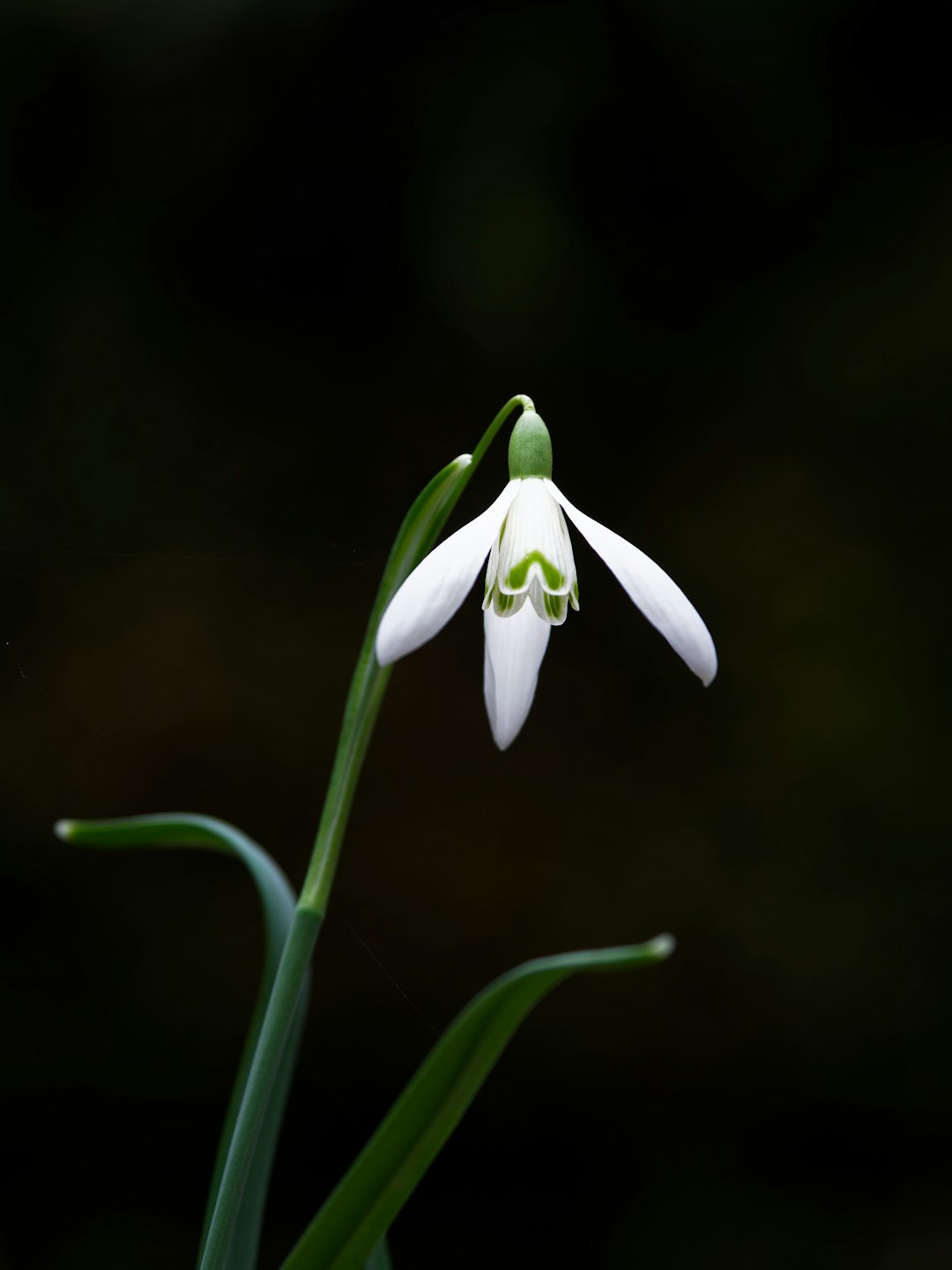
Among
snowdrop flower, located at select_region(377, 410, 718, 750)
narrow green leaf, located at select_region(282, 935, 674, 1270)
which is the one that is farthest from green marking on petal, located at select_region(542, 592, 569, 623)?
narrow green leaf, located at select_region(282, 935, 674, 1270)

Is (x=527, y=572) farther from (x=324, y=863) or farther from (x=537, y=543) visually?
(x=324, y=863)

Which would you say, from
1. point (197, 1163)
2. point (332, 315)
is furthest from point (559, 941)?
point (332, 315)

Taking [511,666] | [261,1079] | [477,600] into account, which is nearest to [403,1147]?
[261,1079]

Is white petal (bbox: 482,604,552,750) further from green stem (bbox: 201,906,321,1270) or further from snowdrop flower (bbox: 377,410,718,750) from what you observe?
green stem (bbox: 201,906,321,1270)

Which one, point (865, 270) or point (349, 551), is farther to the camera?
point (865, 270)

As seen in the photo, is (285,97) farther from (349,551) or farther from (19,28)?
(349,551)
